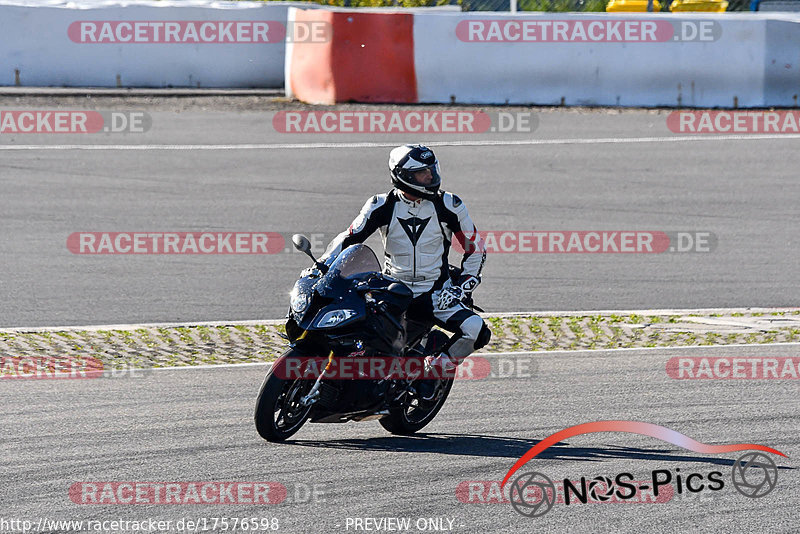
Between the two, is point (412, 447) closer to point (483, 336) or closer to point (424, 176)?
point (483, 336)

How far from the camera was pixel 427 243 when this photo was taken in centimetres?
758

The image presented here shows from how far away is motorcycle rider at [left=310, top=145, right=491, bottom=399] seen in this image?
7.41m

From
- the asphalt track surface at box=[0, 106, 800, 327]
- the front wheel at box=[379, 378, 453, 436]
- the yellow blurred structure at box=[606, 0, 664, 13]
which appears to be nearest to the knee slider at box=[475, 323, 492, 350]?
the front wheel at box=[379, 378, 453, 436]

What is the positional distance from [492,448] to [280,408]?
129cm

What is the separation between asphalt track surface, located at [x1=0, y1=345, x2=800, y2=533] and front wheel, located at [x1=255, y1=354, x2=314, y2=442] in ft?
0.31

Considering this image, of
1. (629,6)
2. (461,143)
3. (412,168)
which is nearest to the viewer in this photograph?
(412,168)

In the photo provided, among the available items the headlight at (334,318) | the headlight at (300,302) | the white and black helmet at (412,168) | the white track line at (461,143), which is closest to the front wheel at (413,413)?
the headlight at (334,318)

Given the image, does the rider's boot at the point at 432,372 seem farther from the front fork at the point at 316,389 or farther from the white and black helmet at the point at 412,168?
the white and black helmet at the point at 412,168

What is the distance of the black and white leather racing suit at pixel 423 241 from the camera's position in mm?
7492

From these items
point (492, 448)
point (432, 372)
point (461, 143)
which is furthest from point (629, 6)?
point (492, 448)

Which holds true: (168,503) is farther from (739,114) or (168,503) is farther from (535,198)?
(739,114)

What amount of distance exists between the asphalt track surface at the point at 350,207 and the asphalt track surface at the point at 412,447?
2444 mm

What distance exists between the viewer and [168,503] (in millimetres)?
5980

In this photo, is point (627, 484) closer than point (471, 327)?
Yes
